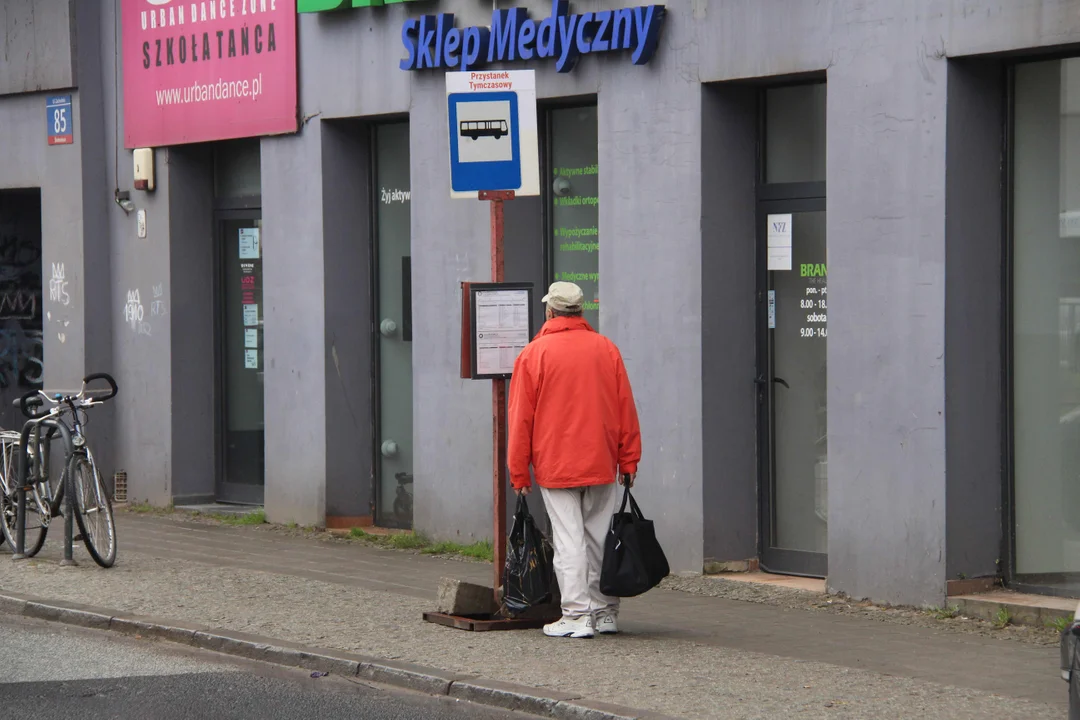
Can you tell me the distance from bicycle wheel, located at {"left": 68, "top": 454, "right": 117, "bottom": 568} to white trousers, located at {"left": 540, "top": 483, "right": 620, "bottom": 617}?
3965 millimetres

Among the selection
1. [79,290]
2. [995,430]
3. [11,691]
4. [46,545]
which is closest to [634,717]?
[11,691]

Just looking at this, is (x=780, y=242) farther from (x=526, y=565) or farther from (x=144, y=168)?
(x=144, y=168)

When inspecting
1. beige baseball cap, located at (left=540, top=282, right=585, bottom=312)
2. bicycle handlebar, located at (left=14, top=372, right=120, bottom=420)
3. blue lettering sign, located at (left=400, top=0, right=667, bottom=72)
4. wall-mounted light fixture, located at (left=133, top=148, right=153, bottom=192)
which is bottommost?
bicycle handlebar, located at (left=14, top=372, right=120, bottom=420)

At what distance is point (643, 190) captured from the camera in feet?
37.9

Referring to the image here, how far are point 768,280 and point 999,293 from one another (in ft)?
5.74

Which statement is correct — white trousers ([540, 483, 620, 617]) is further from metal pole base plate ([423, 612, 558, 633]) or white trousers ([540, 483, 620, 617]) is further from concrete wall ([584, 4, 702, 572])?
concrete wall ([584, 4, 702, 572])

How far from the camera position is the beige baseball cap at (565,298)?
9.21 meters

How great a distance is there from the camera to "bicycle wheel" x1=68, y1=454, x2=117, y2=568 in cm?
1169

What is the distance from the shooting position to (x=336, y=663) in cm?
855

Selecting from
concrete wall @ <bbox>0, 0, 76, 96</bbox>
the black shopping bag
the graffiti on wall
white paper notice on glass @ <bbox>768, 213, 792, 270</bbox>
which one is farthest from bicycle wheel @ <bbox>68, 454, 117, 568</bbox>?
the graffiti on wall

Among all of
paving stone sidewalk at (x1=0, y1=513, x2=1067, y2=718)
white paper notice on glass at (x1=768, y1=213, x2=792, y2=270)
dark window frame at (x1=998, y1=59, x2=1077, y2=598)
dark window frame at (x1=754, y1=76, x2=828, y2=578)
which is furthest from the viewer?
dark window frame at (x1=754, y1=76, x2=828, y2=578)

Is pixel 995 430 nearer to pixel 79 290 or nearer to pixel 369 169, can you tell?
pixel 369 169

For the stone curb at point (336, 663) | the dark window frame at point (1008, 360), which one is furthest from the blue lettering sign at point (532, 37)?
the stone curb at point (336, 663)

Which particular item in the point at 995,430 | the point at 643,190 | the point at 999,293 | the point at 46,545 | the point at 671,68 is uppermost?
the point at 671,68
